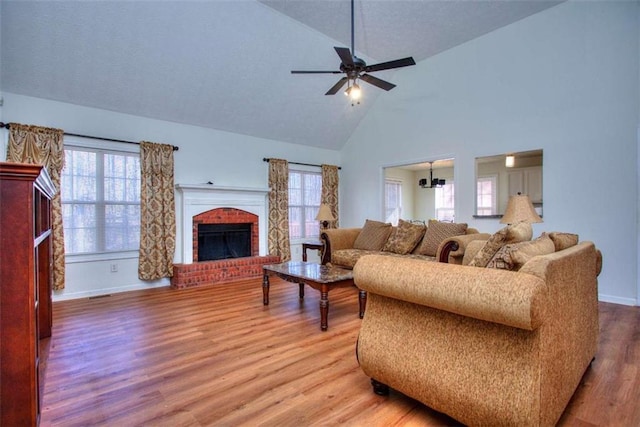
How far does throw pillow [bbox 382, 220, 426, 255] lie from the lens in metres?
4.53

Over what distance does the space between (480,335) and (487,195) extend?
24.5 ft

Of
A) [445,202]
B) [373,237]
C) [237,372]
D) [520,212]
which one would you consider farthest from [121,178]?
[445,202]

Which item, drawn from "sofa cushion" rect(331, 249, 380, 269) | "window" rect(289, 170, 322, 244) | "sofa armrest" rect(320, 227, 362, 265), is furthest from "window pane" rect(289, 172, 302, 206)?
"sofa cushion" rect(331, 249, 380, 269)

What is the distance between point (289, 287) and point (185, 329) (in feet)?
6.20

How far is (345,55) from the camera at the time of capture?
2.95m

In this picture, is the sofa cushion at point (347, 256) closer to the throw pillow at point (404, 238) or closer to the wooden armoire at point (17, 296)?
the throw pillow at point (404, 238)

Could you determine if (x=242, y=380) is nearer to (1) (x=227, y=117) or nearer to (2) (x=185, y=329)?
(2) (x=185, y=329)

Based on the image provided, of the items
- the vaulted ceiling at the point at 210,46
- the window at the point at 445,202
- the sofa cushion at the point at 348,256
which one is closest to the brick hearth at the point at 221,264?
the sofa cushion at the point at 348,256

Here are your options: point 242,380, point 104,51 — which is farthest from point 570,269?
point 104,51

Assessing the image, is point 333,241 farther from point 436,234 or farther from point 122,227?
point 122,227

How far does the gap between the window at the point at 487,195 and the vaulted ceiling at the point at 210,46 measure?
3.89m

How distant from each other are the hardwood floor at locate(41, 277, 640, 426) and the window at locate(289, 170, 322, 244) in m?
3.17

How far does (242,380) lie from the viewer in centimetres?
212

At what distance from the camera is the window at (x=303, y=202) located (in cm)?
670
